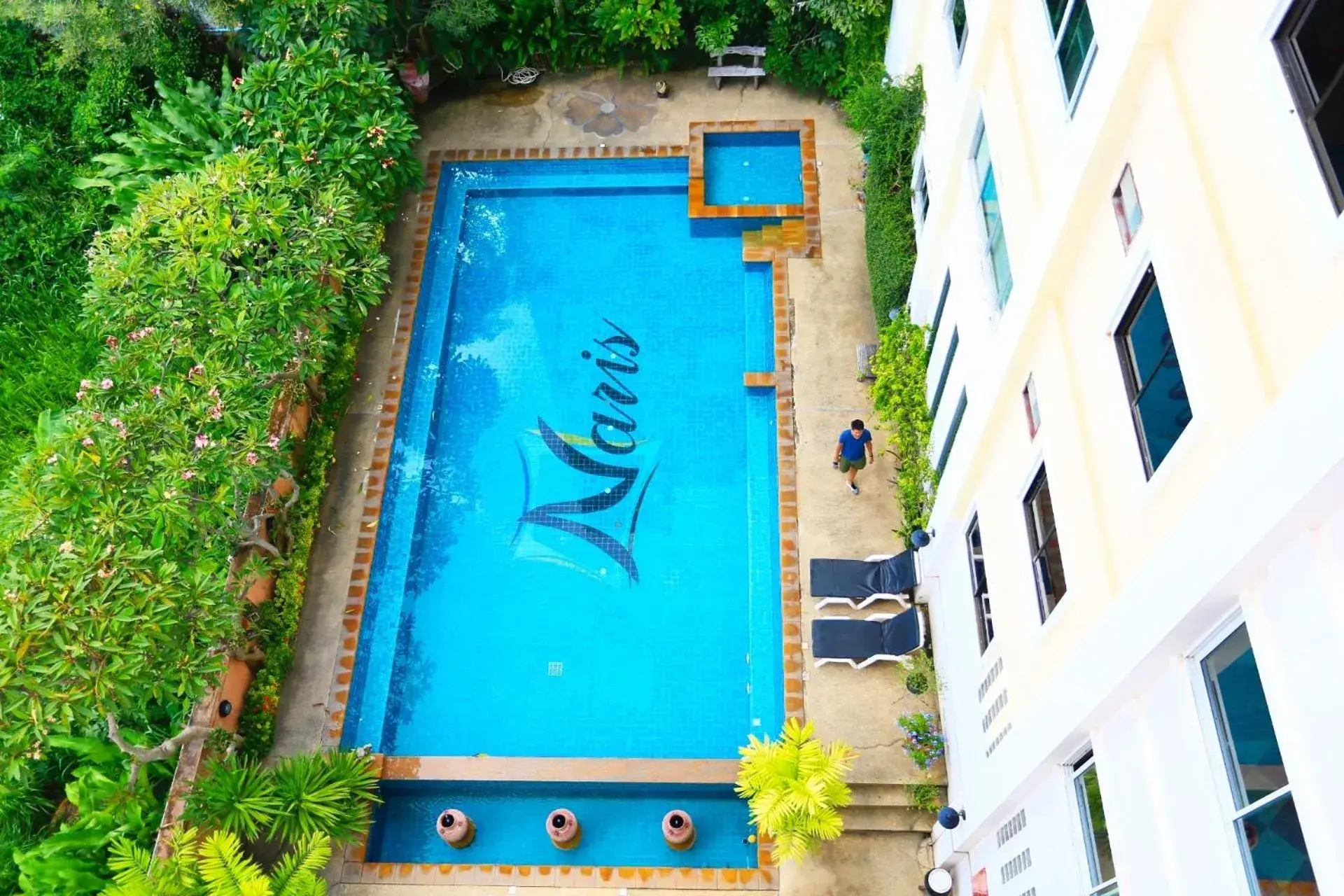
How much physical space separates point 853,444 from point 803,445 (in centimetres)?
101

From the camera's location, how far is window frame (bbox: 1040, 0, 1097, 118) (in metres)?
6.48

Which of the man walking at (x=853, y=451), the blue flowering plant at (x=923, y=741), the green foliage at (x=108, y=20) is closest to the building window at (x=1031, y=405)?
the man walking at (x=853, y=451)

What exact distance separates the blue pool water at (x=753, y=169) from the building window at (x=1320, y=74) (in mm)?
10131

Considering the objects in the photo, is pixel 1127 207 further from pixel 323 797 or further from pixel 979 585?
pixel 323 797

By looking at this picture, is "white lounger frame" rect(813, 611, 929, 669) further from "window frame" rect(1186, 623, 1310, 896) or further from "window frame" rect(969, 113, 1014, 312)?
"window frame" rect(1186, 623, 1310, 896)

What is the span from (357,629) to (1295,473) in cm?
995

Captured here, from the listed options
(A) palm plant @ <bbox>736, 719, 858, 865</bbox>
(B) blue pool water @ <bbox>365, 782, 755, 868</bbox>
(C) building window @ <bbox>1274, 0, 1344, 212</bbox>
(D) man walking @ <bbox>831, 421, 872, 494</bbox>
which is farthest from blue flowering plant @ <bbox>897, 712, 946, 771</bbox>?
(C) building window @ <bbox>1274, 0, 1344, 212</bbox>

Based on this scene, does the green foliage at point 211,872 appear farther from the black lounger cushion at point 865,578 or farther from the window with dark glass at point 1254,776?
the window with dark glass at point 1254,776

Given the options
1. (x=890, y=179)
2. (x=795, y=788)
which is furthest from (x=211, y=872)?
(x=890, y=179)

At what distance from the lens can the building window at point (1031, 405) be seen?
24.6 feet

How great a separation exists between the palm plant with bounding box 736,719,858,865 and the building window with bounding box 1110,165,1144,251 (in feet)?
17.4

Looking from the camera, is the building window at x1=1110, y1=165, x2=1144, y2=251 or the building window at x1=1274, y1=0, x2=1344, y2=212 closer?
the building window at x1=1274, y1=0, x2=1344, y2=212

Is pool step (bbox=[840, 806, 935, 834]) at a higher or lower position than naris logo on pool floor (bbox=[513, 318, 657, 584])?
lower

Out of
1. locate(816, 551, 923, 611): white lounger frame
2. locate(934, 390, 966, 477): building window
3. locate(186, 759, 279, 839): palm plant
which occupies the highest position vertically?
locate(934, 390, 966, 477): building window
